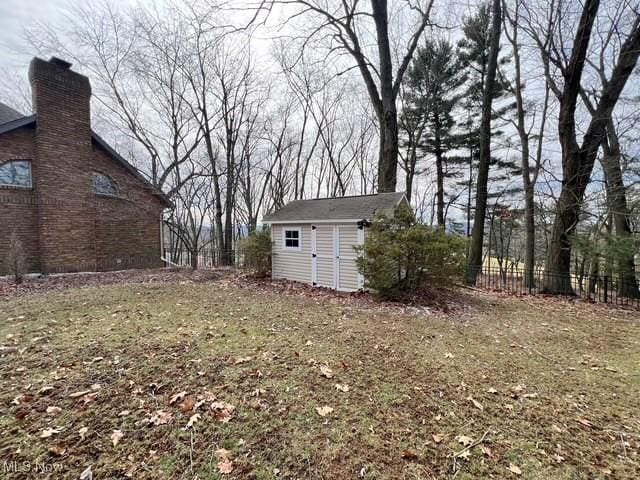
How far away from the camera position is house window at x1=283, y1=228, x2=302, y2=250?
9.30 metres

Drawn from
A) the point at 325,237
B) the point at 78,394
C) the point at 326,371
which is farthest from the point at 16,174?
the point at 326,371

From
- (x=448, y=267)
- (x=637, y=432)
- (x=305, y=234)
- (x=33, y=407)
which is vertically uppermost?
(x=305, y=234)

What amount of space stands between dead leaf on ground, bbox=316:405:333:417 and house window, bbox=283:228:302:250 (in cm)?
683

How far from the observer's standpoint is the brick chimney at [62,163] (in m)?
9.80

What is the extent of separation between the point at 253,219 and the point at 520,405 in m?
20.8

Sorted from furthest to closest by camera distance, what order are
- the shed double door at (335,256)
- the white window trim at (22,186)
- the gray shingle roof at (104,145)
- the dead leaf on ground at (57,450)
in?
the white window trim at (22,186) < the gray shingle roof at (104,145) < the shed double door at (335,256) < the dead leaf on ground at (57,450)

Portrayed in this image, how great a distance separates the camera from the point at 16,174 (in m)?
9.55

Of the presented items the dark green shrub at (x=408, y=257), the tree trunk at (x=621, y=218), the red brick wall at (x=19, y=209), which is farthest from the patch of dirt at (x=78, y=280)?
the tree trunk at (x=621, y=218)

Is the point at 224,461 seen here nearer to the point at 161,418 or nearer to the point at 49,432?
the point at 161,418

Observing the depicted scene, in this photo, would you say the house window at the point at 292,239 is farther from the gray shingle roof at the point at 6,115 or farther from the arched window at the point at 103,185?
the gray shingle roof at the point at 6,115

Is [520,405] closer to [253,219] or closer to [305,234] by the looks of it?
[305,234]

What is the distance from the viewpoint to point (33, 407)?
2430 millimetres

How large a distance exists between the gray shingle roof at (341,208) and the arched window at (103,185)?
6850 millimetres

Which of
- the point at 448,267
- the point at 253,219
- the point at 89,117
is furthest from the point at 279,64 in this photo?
the point at 448,267
